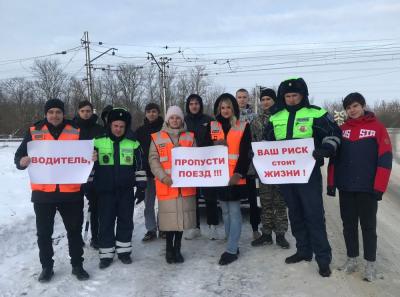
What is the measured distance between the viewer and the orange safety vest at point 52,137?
5109 millimetres

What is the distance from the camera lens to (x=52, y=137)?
5.22 meters

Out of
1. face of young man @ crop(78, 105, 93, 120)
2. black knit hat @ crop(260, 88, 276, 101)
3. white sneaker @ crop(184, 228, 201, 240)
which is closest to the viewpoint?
face of young man @ crop(78, 105, 93, 120)

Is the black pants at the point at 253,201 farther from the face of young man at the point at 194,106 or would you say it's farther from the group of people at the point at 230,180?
the face of young man at the point at 194,106

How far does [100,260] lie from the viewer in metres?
5.62

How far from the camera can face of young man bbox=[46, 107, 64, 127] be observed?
512cm

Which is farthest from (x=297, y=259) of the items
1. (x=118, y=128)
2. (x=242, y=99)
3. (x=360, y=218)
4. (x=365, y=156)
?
(x=118, y=128)

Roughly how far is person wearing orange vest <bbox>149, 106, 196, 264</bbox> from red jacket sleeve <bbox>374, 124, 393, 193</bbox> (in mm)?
2405

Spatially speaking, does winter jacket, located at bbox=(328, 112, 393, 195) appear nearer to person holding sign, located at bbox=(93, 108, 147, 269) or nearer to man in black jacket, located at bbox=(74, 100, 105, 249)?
person holding sign, located at bbox=(93, 108, 147, 269)

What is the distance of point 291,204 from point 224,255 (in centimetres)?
119

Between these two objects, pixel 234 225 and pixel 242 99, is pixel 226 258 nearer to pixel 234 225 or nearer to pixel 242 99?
pixel 234 225

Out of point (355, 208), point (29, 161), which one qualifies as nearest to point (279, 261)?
point (355, 208)

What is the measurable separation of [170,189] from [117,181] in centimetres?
73

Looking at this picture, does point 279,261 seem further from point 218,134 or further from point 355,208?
point 218,134

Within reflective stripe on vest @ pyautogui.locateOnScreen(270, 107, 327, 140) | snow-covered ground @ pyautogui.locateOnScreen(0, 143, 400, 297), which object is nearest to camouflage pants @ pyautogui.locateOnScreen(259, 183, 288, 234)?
snow-covered ground @ pyautogui.locateOnScreen(0, 143, 400, 297)
